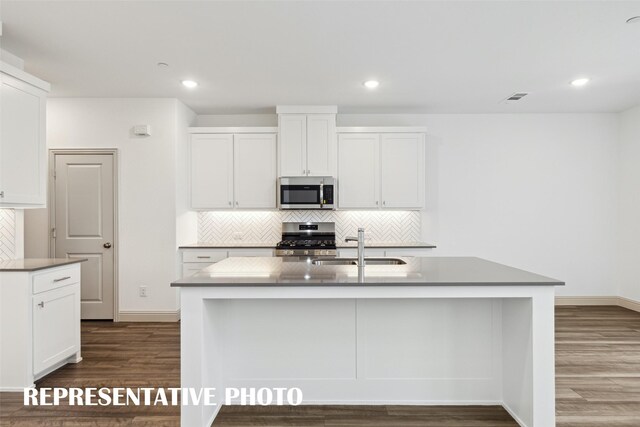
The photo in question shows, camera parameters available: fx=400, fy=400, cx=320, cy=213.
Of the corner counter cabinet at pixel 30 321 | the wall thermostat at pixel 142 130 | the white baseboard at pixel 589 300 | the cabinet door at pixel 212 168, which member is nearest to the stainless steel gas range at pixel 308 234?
the cabinet door at pixel 212 168

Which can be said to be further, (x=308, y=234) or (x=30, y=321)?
(x=308, y=234)

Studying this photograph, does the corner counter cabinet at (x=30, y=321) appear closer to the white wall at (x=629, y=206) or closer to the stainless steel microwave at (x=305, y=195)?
the stainless steel microwave at (x=305, y=195)

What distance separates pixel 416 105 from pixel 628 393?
3.65 metres

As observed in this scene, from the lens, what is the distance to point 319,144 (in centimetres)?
510

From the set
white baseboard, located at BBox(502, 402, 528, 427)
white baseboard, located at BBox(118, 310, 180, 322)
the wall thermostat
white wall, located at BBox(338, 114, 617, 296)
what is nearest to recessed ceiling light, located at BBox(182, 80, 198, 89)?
the wall thermostat

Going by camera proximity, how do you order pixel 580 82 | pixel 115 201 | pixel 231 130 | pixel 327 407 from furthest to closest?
pixel 231 130 < pixel 115 201 < pixel 580 82 < pixel 327 407

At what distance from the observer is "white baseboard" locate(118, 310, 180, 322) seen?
4.80m

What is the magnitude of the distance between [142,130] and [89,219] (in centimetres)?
127

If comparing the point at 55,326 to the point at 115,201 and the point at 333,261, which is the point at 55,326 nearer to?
the point at 115,201

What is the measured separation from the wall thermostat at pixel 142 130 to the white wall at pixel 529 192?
327 cm

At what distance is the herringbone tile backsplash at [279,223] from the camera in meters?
5.53

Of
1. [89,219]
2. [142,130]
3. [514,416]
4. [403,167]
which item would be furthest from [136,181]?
[514,416]

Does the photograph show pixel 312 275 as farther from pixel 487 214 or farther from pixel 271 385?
pixel 487 214

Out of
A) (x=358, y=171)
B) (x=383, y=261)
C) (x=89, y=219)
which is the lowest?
(x=383, y=261)
